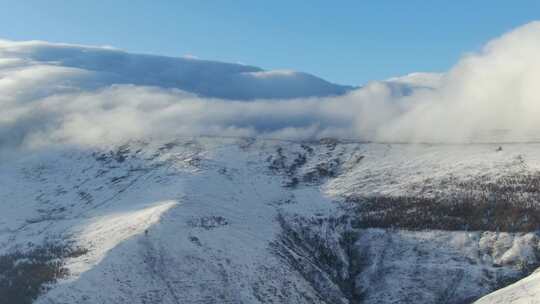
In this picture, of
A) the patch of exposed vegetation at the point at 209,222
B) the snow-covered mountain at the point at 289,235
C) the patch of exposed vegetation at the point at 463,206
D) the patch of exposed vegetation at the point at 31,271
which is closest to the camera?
the patch of exposed vegetation at the point at 31,271

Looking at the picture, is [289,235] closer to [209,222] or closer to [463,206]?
[209,222]

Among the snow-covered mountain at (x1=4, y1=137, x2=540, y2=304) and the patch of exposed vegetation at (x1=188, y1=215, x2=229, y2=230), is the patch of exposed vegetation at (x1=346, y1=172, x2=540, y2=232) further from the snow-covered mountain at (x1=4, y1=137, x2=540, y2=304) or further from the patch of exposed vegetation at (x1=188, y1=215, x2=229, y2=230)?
the patch of exposed vegetation at (x1=188, y1=215, x2=229, y2=230)

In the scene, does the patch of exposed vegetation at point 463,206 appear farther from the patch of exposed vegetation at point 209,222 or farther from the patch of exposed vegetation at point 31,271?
the patch of exposed vegetation at point 31,271

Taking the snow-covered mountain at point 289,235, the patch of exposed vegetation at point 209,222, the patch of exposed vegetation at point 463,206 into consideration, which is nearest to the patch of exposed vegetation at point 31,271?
the snow-covered mountain at point 289,235

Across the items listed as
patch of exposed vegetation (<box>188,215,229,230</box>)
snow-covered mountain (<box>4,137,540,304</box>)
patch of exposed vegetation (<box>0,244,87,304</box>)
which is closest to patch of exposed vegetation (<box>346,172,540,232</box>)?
snow-covered mountain (<box>4,137,540,304</box>)

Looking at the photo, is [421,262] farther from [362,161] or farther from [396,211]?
[362,161]

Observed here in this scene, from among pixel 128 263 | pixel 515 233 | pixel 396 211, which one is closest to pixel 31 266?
pixel 128 263
